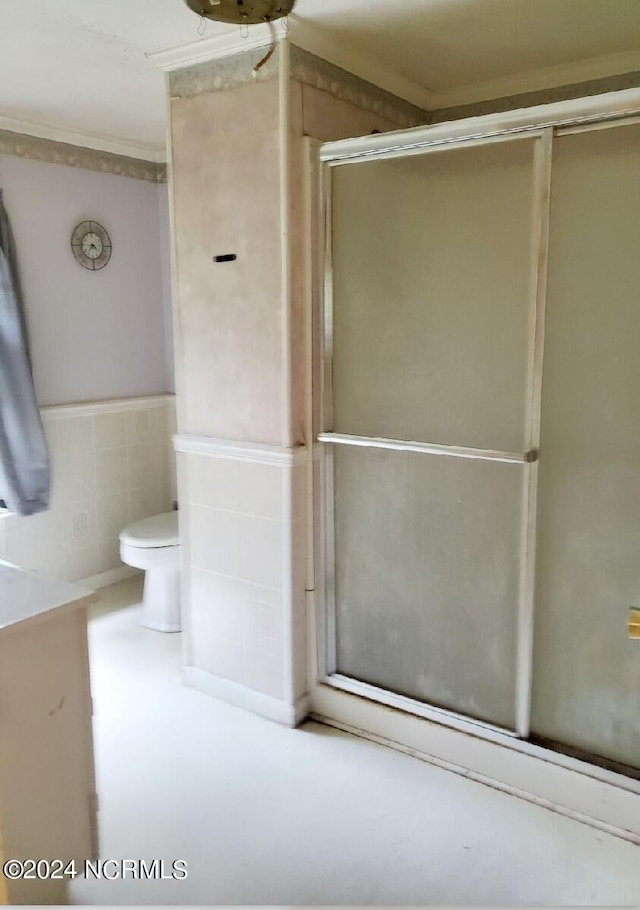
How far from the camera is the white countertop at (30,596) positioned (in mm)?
1487

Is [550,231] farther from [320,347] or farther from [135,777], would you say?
[135,777]

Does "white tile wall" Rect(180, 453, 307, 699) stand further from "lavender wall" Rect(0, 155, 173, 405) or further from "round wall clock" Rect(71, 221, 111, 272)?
"round wall clock" Rect(71, 221, 111, 272)

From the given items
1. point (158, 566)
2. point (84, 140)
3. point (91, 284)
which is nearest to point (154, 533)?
point (158, 566)

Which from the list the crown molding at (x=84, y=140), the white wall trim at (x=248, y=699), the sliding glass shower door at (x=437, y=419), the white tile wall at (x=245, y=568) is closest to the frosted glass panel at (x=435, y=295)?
the sliding glass shower door at (x=437, y=419)

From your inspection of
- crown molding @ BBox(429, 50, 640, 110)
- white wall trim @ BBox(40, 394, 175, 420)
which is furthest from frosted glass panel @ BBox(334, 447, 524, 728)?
white wall trim @ BBox(40, 394, 175, 420)

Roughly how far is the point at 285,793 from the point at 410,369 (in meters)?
1.32

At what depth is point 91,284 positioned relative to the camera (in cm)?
357

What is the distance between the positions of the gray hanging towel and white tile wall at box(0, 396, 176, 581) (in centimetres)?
12

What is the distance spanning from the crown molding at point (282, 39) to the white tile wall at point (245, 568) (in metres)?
1.30

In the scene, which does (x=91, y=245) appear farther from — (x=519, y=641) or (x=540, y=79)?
(x=519, y=641)

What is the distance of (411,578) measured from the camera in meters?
2.29

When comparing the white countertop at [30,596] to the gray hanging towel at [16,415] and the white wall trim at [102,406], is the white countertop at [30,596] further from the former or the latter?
the white wall trim at [102,406]

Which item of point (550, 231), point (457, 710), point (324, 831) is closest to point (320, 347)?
point (550, 231)

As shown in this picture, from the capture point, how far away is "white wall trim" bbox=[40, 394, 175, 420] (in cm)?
343
